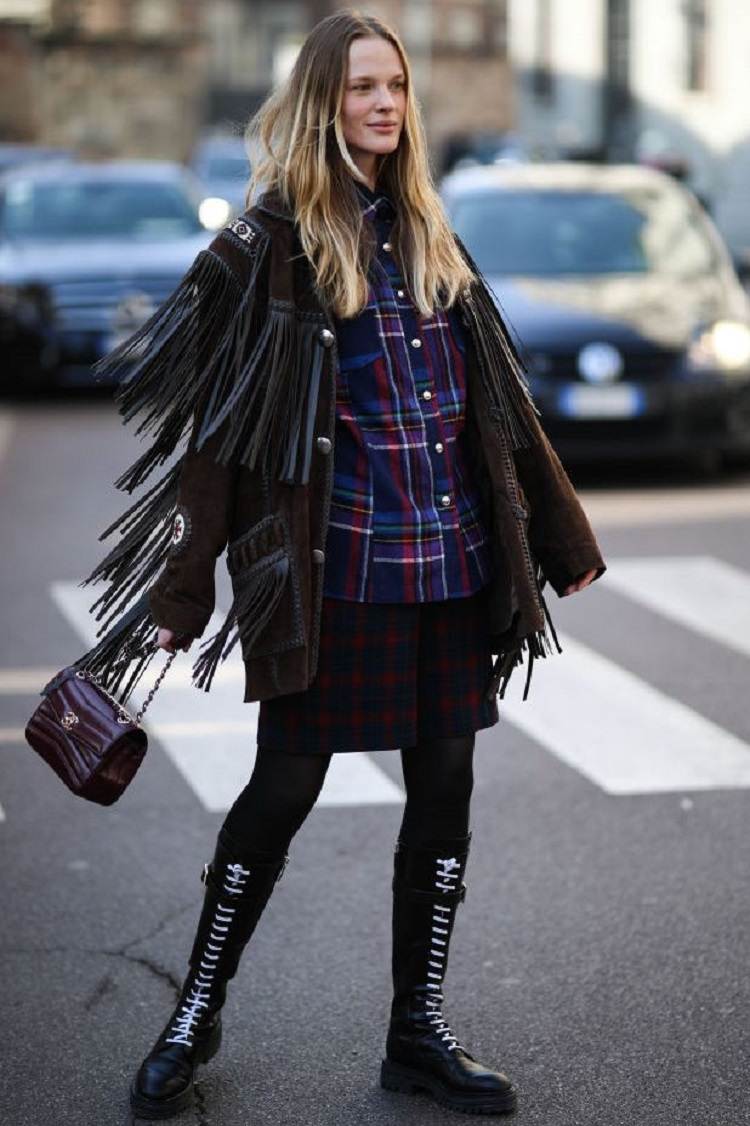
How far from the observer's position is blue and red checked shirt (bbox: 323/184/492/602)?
3.86 m

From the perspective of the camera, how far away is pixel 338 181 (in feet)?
12.8

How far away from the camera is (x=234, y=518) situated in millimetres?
3916

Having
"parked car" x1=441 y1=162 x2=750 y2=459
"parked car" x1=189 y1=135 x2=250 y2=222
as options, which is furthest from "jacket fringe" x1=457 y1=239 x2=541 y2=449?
"parked car" x1=189 y1=135 x2=250 y2=222

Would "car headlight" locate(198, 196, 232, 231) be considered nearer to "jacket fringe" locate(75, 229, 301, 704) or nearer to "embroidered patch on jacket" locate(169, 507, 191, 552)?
"jacket fringe" locate(75, 229, 301, 704)

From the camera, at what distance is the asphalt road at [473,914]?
Result: 4.13m

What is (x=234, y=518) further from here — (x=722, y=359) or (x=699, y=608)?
(x=722, y=359)

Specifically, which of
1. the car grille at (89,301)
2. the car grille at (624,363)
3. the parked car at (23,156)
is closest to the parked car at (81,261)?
the car grille at (89,301)

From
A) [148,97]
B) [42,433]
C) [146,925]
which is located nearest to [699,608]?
[146,925]

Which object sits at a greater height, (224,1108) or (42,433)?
(224,1108)

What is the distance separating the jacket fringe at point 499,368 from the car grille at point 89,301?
11233mm

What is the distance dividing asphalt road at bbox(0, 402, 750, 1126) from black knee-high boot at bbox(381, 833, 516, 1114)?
0.20 ft

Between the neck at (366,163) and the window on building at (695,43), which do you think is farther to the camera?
the window on building at (695,43)

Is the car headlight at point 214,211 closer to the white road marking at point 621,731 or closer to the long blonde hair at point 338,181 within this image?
the white road marking at point 621,731

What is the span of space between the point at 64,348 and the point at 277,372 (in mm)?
11658
